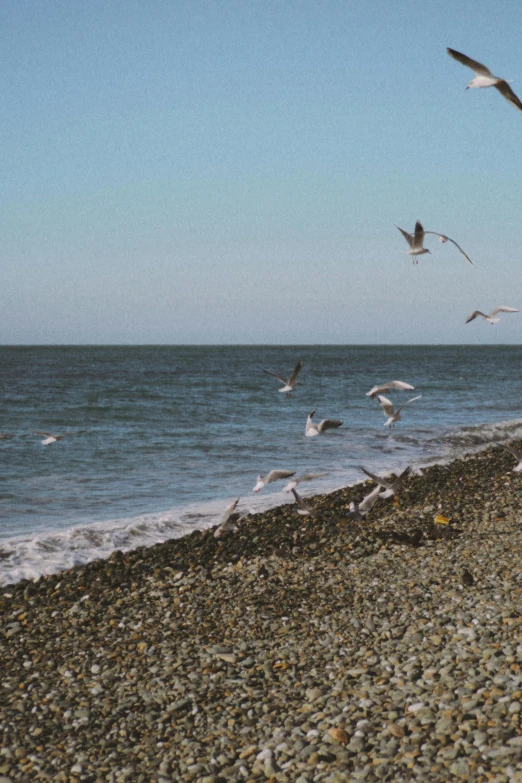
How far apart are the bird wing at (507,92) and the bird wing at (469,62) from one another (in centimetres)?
16

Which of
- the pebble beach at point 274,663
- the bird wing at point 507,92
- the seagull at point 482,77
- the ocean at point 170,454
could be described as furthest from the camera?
the ocean at point 170,454

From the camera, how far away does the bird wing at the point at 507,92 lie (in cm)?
561

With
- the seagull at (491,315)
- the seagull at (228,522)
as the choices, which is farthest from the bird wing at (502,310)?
the seagull at (228,522)

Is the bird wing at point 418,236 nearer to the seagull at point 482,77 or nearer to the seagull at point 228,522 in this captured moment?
the seagull at point 482,77

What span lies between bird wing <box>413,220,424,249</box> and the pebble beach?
382cm

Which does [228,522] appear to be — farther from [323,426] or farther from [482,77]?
[482,77]

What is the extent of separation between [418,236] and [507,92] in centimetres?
361

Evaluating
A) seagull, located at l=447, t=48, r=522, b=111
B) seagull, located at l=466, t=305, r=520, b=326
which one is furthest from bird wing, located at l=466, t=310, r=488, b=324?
seagull, located at l=447, t=48, r=522, b=111

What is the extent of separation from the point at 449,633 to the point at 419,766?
6.27ft

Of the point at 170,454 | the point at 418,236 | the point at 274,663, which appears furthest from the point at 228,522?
the point at 170,454

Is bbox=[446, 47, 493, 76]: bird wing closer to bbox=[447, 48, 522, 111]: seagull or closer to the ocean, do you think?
bbox=[447, 48, 522, 111]: seagull

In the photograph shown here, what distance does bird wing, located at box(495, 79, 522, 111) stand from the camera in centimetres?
561

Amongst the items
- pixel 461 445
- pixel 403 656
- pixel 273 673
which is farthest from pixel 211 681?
pixel 461 445

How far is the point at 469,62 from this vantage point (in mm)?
6129
